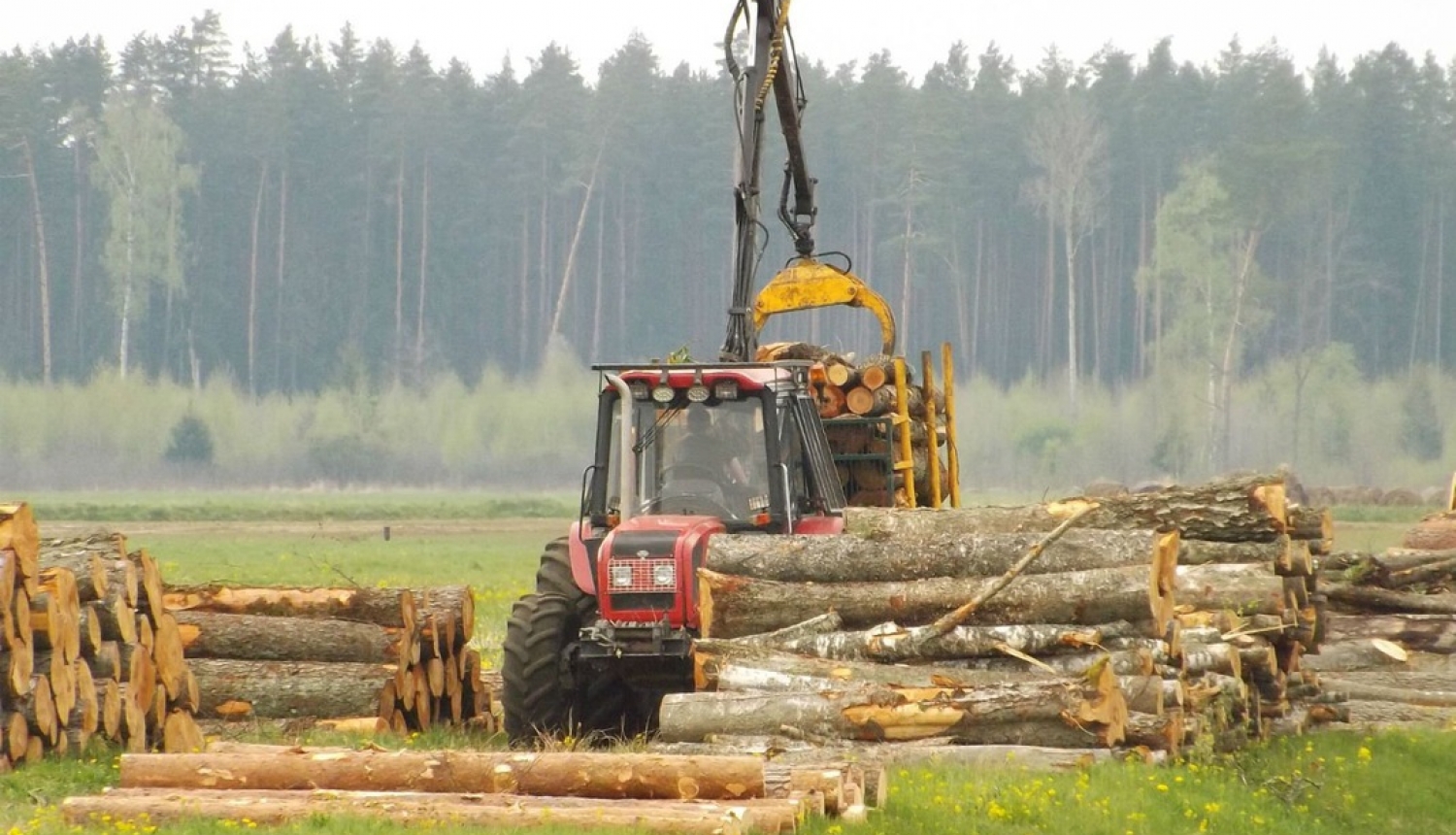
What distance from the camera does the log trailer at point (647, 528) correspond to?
1424 cm

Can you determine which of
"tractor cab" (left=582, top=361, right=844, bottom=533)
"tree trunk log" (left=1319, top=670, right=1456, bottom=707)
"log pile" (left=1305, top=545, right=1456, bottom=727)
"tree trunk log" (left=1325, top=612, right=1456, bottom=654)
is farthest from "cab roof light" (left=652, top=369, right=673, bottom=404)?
"tree trunk log" (left=1325, top=612, right=1456, bottom=654)

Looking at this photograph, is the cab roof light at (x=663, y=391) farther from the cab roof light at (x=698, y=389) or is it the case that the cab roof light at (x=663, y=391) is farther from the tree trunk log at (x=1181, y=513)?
the tree trunk log at (x=1181, y=513)

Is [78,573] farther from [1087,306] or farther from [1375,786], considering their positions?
[1087,306]

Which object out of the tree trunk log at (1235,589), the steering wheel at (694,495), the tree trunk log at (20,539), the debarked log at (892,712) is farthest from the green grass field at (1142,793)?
the steering wheel at (694,495)

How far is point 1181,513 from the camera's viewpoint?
56.9ft

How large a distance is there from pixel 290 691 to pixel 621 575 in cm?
303

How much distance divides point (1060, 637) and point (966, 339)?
79.7 m

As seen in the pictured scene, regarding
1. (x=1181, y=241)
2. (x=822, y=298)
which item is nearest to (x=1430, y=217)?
(x=1181, y=241)

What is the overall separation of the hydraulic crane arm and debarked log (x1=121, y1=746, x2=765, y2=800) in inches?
357

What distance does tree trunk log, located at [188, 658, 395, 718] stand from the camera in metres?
15.6

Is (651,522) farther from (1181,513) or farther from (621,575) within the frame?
(1181,513)

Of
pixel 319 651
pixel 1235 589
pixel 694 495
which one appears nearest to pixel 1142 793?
pixel 694 495

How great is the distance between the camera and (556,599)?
1497 cm

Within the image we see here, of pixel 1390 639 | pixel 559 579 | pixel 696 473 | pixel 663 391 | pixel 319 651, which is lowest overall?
pixel 1390 639
